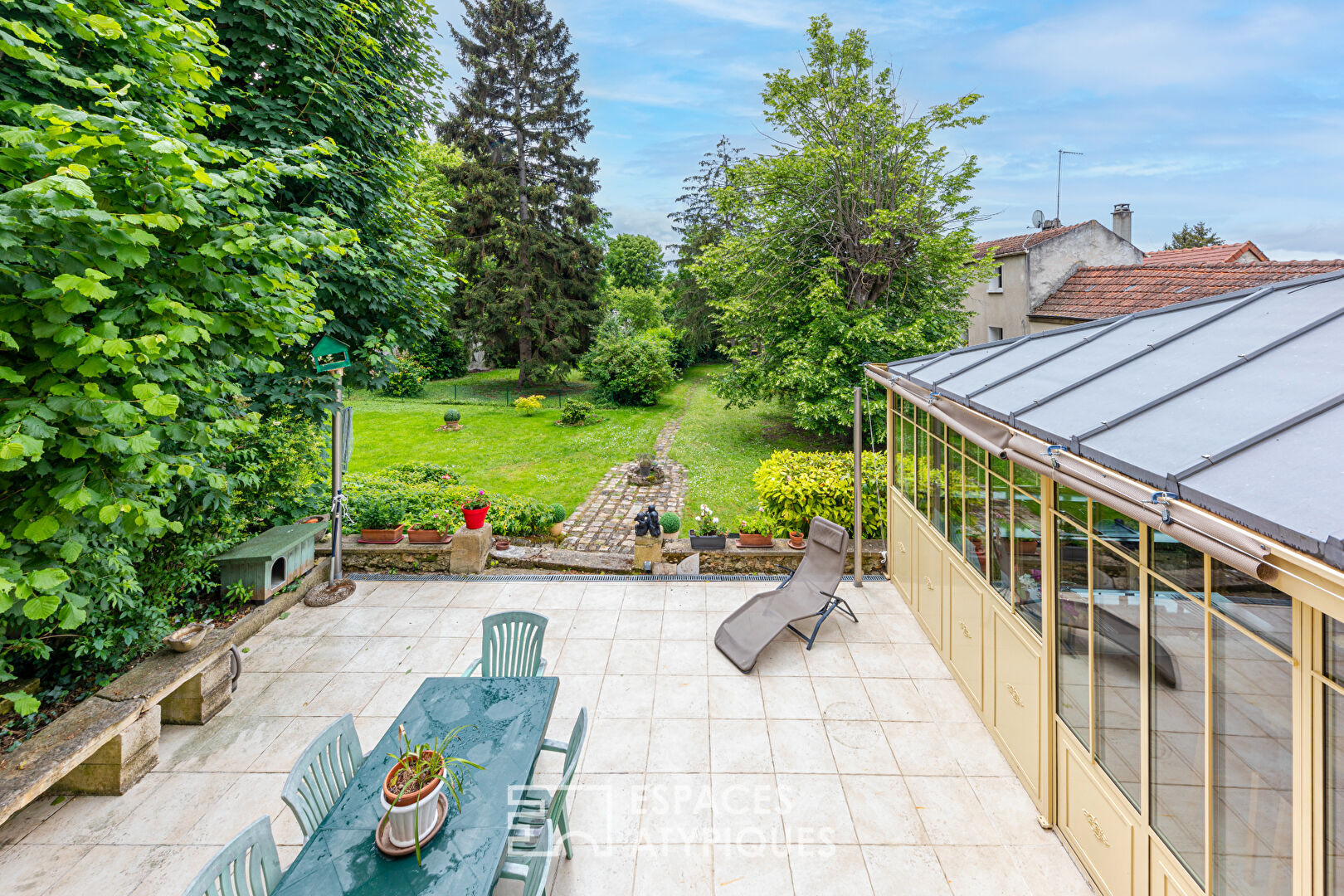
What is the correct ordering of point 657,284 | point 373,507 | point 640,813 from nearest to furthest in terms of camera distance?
point 640,813 → point 373,507 → point 657,284

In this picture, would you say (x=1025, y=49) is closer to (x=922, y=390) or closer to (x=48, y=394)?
(x=922, y=390)

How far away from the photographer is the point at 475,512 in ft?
26.4

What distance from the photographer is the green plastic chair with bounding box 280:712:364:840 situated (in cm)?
282

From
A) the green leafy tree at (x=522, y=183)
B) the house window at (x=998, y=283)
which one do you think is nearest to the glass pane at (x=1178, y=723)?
the house window at (x=998, y=283)

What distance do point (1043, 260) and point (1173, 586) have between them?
60.0 feet

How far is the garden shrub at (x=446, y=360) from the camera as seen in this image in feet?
94.7

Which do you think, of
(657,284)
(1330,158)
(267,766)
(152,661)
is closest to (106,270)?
(152,661)

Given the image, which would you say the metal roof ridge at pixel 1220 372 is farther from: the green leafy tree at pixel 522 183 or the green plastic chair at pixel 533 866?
the green leafy tree at pixel 522 183

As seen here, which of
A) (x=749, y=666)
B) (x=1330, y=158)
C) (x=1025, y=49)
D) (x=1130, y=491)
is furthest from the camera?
(x=1025, y=49)

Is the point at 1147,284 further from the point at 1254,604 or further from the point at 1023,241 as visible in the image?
the point at 1254,604

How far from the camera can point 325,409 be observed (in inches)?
279

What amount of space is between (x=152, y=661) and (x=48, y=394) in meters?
2.55

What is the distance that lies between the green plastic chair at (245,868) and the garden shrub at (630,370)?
2223 centimetres

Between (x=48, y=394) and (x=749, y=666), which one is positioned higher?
(x=48, y=394)
